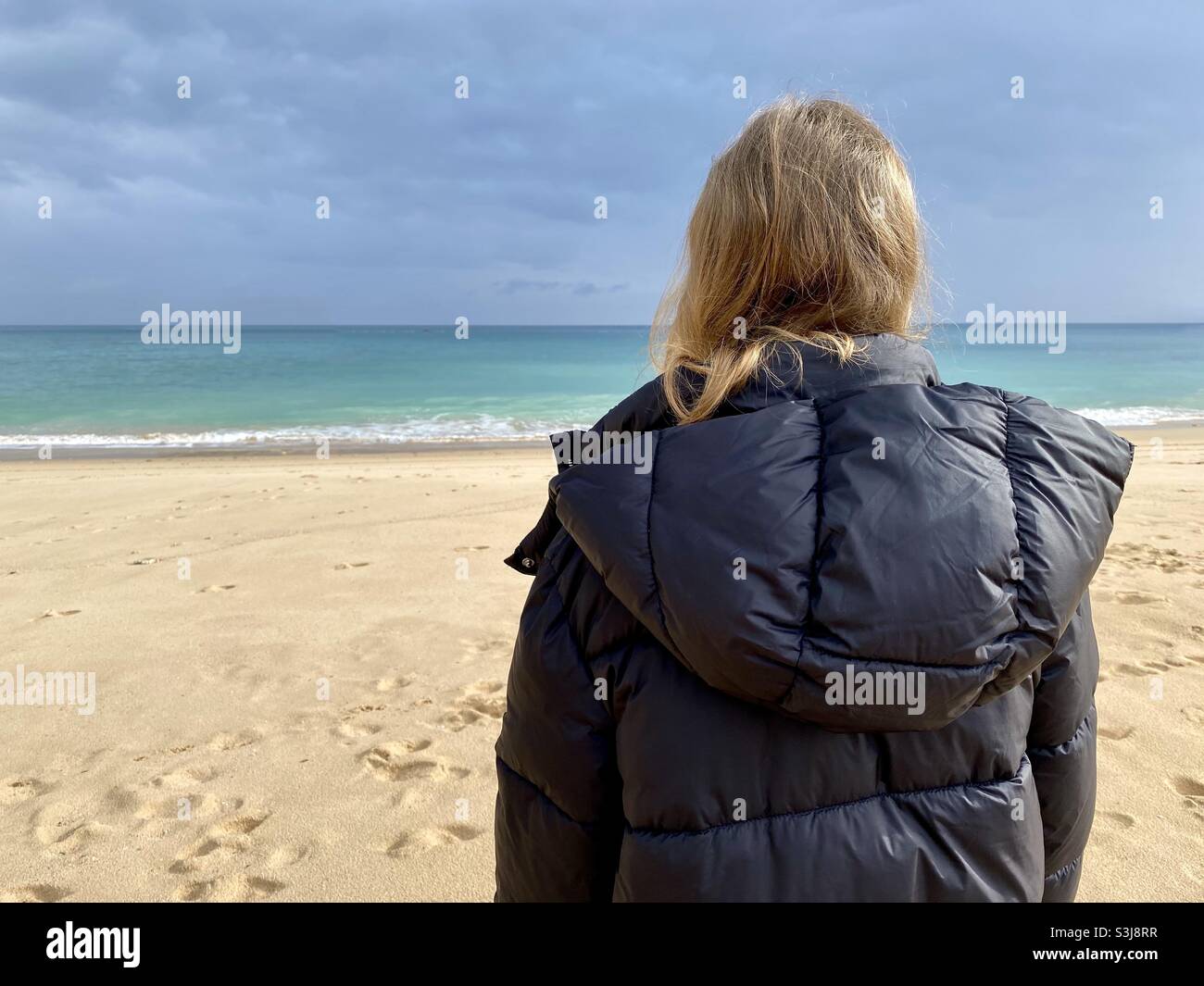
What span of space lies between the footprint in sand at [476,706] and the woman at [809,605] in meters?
2.46

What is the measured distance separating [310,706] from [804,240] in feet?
11.0

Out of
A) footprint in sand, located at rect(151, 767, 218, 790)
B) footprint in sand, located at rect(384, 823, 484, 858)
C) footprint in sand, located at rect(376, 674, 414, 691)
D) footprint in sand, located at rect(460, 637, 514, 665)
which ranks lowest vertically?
footprint in sand, located at rect(384, 823, 484, 858)

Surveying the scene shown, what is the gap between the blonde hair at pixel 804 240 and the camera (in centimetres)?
126

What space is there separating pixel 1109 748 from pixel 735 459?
319cm

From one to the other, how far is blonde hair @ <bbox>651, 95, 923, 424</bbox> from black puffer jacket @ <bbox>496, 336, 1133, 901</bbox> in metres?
0.11

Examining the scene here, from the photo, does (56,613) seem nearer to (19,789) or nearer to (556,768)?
(19,789)

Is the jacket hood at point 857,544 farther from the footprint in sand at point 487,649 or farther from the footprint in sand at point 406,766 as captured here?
the footprint in sand at point 487,649

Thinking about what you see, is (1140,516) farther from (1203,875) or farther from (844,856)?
(844,856)

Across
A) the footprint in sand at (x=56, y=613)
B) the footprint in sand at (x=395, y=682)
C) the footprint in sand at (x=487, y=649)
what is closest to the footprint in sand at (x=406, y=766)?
the footprint in sand at (x=395, y=682)

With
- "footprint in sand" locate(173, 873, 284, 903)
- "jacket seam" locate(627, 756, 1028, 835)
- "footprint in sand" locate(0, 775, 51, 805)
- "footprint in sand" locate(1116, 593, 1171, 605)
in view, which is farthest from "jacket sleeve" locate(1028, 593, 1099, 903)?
"footprint in sand" locate(1116, 593, 1171, 605)

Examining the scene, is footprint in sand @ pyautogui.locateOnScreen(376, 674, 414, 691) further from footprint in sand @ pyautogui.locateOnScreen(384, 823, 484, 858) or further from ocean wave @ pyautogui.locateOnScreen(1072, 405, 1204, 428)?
ocean wave @ pyautogui.locateOnScreen(1072, 405, 1204, 428)

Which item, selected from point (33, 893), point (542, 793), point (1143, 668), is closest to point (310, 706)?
point (33, 893)

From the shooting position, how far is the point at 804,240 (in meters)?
1.27

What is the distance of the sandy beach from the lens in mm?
2740
